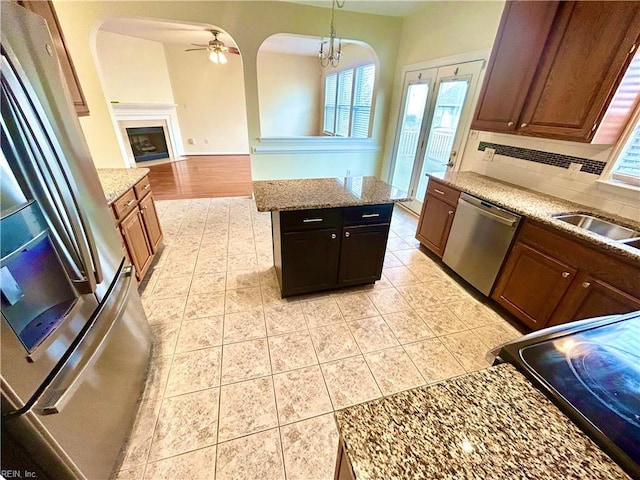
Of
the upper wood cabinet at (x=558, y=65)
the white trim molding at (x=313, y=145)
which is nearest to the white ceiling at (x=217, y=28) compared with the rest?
the white trim molding at (x=313, y=145)

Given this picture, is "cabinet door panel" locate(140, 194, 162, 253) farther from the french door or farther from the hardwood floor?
the french door

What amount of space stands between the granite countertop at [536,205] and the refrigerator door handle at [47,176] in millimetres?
2541

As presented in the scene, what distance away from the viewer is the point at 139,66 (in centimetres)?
605

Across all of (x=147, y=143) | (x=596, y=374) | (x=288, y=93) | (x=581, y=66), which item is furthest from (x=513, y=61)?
(x=147, y=143)

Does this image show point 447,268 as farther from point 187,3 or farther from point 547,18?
point 187,3

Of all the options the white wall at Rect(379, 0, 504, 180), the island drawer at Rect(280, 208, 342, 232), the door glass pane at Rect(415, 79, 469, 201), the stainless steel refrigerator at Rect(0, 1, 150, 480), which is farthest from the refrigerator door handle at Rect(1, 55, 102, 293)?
the white wall at Rect(379, 0, 504, 180)

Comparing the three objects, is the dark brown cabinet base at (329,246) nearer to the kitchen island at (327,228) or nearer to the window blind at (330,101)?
the kitchen island at (327,228)

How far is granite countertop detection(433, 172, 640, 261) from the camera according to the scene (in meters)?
1.52

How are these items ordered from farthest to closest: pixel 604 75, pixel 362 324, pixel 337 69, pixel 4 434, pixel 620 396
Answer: pixel 337 69 → pixel 362 324 → pixel 604 75 → pixel 4 434 → pixel 620 396

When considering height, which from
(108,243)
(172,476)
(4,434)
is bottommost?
(172,476)

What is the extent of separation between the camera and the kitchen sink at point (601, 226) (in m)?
1.77

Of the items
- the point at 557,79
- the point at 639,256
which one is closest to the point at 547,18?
the point at 557,79

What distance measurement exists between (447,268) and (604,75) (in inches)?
71.5

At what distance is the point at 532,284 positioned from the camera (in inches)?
75.9
